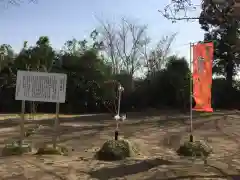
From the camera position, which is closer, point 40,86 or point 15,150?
point 15,150

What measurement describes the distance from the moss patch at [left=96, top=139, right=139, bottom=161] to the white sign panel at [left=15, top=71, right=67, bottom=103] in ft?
5.37

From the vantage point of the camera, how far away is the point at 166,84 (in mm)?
30328

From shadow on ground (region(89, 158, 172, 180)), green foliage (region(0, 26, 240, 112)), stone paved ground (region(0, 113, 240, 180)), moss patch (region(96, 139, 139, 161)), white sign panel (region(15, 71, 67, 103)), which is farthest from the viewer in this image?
green foliage (region(0, 26, 240, 112))

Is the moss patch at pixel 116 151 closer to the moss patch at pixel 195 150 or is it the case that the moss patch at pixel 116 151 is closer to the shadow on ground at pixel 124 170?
the shadow on ground at pixel 124 170

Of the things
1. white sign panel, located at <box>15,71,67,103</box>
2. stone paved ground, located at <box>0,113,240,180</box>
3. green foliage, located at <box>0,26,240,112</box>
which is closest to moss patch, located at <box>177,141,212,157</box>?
stone paved ground, located at <box>0,113,240,180</box>

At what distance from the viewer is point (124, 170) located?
7.23 meters

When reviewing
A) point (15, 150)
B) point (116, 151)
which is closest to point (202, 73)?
point (116, 151)

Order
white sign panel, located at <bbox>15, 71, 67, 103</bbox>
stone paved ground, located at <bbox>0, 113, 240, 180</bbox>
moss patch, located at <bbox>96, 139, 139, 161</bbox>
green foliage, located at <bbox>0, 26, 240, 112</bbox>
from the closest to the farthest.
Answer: stone paved ground, located at <bbox>0, 113, 240, 180</bbox> < moss patch, located at <bbox>96, 139, 139, 161</bbox> < white sign panel, located at <bbox>15, 71, 67, 103</bbox> < green foliage, located at <bbox>0, 26, 240, 112</bbox>

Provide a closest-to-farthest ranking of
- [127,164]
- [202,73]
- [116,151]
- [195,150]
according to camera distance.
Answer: [127,164]
[116,151]
[195,150]
[202,73]

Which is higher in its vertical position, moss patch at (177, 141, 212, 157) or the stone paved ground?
moss patch at (177, 141, 212, 157)

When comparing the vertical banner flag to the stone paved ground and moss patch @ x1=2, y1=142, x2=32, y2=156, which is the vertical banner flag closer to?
the stone paved ground

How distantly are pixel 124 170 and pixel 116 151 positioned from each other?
132 centimetres

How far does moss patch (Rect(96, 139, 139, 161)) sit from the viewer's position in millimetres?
8469

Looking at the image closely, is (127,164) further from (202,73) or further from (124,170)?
(202,73)
